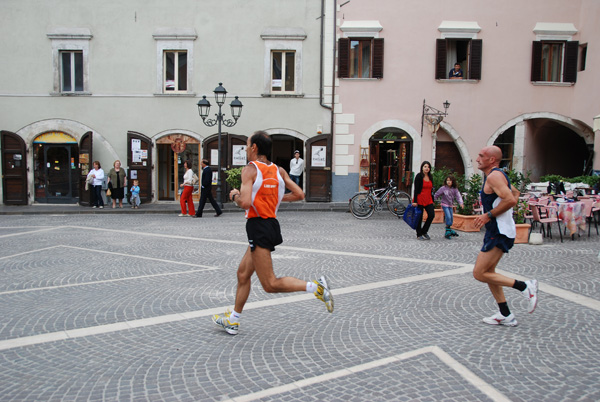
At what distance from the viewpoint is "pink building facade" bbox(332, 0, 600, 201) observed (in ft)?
59.5

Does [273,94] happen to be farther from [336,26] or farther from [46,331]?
[46,331]

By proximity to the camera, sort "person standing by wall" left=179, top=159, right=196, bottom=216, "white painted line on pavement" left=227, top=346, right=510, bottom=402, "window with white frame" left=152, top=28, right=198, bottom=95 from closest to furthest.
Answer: "white painted line on pavement" left=227, top=346, right=510, bottom=402
"person standing by wall" left=179, top=159, right=196, bottom=216
"window with white frame" left=152, top=28, right=198, bottom=95

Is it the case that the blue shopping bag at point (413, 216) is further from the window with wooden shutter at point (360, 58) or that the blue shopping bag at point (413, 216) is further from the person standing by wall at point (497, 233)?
the window with wooden shutter at point (360, 58)

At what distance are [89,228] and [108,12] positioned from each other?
32.8ft

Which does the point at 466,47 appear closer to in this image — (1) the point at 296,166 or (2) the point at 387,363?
(1) the point at 296,166

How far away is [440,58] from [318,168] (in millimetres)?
5922

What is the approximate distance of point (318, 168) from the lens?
18734mm

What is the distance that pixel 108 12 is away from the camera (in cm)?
1850

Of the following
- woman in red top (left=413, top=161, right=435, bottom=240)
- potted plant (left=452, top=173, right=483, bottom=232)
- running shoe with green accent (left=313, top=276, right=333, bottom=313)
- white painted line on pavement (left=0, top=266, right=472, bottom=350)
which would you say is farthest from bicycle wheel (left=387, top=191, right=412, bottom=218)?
running shoe with green accent (left=313, top=276, right=333, bottom=313)

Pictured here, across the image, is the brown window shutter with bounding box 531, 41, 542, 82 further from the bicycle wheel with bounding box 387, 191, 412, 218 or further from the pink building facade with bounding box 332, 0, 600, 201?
the bicycle wheel with bounding box 387, 191, 412, 218

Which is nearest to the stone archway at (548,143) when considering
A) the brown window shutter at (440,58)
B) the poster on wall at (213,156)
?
the brown window shutter at (440,58)

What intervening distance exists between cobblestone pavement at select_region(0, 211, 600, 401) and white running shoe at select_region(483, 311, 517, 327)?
0.35 feet

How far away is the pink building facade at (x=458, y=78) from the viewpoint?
18125mm

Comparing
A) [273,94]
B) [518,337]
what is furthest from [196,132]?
[518,337]
